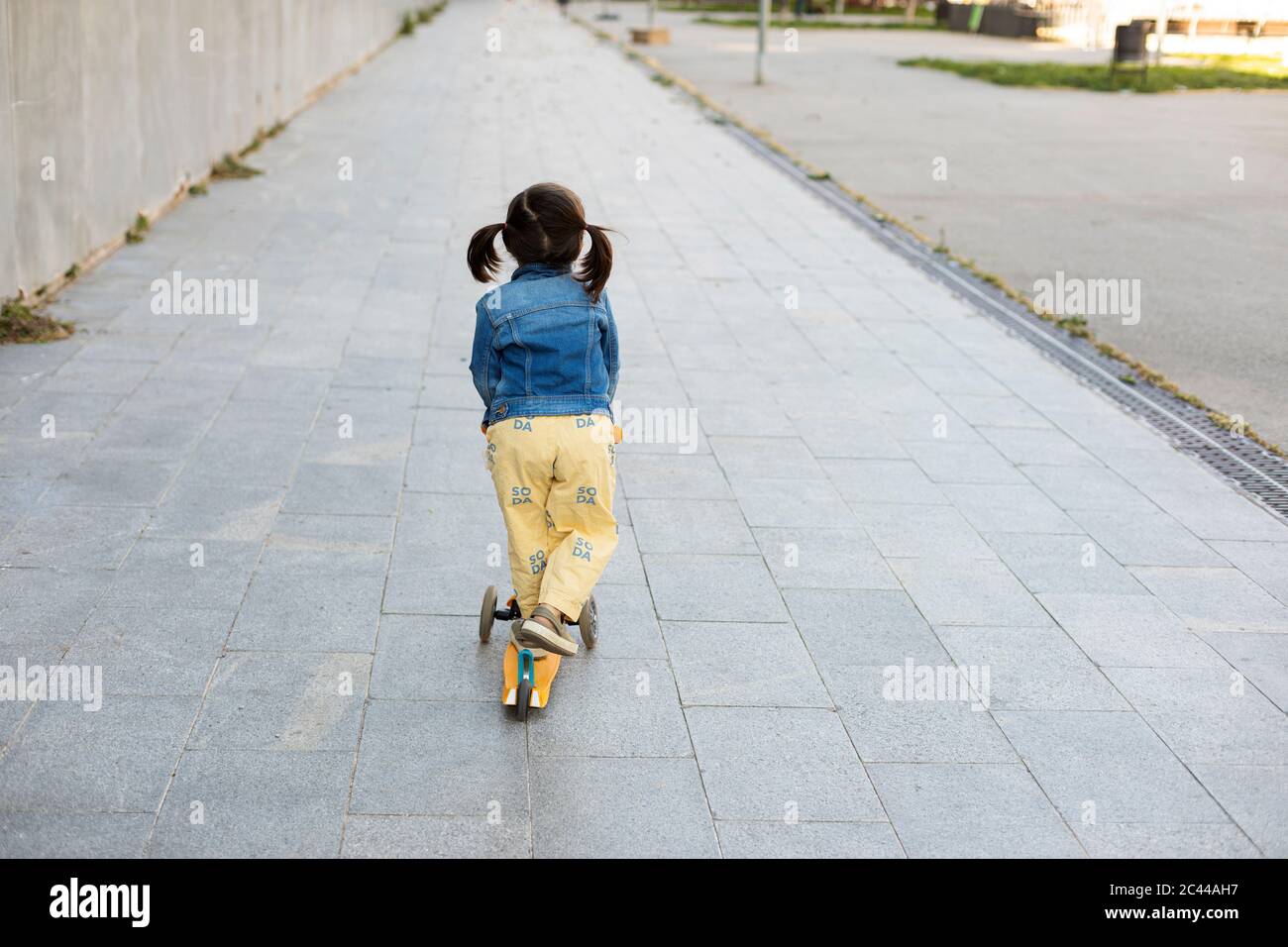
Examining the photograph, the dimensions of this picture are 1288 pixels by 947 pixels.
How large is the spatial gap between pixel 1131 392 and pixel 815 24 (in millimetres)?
38146

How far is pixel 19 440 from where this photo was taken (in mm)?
5965

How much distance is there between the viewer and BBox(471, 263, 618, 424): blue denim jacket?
153 inches

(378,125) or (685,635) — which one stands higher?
(378,125)

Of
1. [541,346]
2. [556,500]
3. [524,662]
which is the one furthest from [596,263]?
[524,662]

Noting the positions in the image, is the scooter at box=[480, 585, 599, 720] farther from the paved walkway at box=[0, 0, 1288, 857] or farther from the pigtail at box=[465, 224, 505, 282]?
the pigtail at box=[465, 224, 505, 282]

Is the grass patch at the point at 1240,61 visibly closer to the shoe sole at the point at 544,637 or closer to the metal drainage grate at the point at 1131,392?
the metal drainage grate at the point at 1131,392

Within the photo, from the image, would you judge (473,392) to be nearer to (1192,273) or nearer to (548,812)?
(548,812)

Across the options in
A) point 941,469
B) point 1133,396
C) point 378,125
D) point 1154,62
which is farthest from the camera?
point 1154,62

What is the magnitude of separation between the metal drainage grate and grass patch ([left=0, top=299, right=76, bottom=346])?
590cm

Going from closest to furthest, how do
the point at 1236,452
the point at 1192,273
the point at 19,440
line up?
the point at 19,440, the point at 1236,452, the point at 1192,273

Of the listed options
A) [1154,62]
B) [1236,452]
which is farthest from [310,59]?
[1154,62]

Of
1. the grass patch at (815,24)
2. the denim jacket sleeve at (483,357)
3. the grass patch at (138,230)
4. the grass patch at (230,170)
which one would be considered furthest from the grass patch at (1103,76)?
the denim jacket sleeve at (483,357)

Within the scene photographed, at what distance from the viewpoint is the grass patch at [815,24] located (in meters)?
41.3

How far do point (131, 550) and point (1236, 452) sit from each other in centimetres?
525
